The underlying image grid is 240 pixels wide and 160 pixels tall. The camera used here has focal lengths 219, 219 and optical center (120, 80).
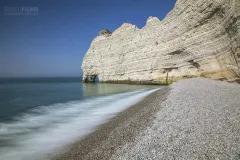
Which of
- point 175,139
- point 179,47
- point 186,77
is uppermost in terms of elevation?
point 179,47

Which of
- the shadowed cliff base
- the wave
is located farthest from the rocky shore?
the shadowed cliff base

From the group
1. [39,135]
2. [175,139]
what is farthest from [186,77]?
[175,139]

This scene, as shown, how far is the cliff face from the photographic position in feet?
57.3

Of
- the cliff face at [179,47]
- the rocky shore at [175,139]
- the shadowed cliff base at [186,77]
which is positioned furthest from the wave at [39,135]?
the cliff face at [179,47]

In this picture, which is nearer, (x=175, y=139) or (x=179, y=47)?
(x=175, y=139)

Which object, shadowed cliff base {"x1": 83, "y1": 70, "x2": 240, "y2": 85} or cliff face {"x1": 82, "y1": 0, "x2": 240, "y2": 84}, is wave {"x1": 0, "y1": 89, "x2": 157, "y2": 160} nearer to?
shadowed cliff base {"x1": 83, "y1": 70, "x2": 240, "y2": 85}

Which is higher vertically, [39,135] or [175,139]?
[175,139]

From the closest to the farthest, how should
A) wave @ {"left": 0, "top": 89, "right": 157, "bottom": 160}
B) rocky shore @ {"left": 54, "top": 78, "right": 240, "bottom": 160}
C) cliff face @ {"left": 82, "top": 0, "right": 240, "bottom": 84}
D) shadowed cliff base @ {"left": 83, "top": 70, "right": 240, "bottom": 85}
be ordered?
rocky shore @ {"left": 54, "top": 78, "right": 240, "bottom": 160} → wave @ {"left": 0, "top": 89, "right": 157, "bottom": 160} → shadowed cliff base @ {"left": 83, "top": 70, "right": 240, "bottom": 85} → cliff face @ {"left": 82, "top": 0, "right": 240, "bottom": 84}

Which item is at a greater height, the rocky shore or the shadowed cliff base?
the shadowed cliff base

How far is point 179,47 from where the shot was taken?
24891 mm

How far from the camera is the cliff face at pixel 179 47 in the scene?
57.3 feet

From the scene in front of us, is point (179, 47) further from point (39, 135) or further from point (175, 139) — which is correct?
point (175, 139)

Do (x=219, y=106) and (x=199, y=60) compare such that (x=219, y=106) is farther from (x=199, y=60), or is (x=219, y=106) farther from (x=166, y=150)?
(x=199, y=60)

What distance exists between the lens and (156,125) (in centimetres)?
601
